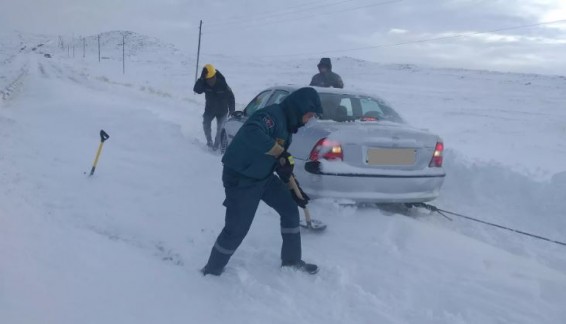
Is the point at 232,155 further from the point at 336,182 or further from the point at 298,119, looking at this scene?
the point at 336,182

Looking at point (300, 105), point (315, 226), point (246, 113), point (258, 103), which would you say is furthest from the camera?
point (246, 113)

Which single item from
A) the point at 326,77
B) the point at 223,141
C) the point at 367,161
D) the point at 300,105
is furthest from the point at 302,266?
the point at 326,77

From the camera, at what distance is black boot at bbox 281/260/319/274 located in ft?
12.5

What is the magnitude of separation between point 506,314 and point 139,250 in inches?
112

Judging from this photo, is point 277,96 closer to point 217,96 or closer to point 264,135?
point 217,96

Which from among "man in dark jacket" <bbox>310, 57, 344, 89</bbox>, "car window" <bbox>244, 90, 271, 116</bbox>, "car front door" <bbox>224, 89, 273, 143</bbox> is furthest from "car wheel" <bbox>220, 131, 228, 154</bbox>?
"man in dark jacket" <bbox>310, 57, 344, 89</bbox>

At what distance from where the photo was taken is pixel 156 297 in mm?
3256

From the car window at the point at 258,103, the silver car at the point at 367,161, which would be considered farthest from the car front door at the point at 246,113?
the silver car at the point at 367,161

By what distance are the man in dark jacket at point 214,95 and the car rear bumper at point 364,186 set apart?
4.37 m

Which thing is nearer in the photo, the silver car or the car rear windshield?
the silver car

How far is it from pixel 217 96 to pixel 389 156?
4.98m

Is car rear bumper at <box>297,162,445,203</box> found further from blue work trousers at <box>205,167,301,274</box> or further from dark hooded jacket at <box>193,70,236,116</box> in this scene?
dark hooded jacket at <box>193,70,236,116</box>

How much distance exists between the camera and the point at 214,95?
9.17 meters

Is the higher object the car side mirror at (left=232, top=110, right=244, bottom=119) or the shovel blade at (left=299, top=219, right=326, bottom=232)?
the car side mirror at (left=232, top=110, right=244, bottom=119)
